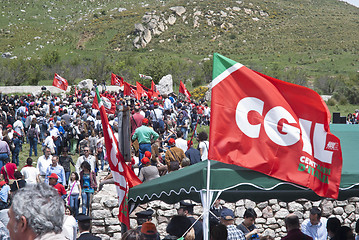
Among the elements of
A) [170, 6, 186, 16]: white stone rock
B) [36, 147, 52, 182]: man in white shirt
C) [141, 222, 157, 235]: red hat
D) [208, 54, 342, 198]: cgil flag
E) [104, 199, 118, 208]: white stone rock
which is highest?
[208, 54, 342, 198]: cgil flag

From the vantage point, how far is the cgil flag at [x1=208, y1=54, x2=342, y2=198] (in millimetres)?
5570

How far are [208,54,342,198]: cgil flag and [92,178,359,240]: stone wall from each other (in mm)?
5446

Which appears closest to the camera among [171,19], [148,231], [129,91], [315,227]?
[148,231]

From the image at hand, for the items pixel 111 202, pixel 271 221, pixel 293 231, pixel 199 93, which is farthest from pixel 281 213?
pixel 199 93

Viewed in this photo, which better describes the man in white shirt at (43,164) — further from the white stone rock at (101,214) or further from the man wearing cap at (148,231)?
the man wearing cap at (148,231)

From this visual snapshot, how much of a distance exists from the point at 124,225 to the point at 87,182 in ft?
15.9

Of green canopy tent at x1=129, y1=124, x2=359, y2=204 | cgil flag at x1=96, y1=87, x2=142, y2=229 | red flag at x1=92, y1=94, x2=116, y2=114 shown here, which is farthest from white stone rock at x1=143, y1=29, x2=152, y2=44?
green canopy tent at x1=129, y1=124, x2=359, y2=204

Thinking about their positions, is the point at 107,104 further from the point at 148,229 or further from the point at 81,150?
the point at 81,150

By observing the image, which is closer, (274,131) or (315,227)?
(274,131)

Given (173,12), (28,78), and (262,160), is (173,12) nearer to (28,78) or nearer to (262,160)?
(28,78)

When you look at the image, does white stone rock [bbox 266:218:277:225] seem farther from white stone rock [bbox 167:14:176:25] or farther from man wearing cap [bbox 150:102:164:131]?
white stone rock [bbox 167:14:176:25]

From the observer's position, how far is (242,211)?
11.6 m

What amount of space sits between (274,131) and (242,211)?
629 cm

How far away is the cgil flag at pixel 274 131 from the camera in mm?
5570
